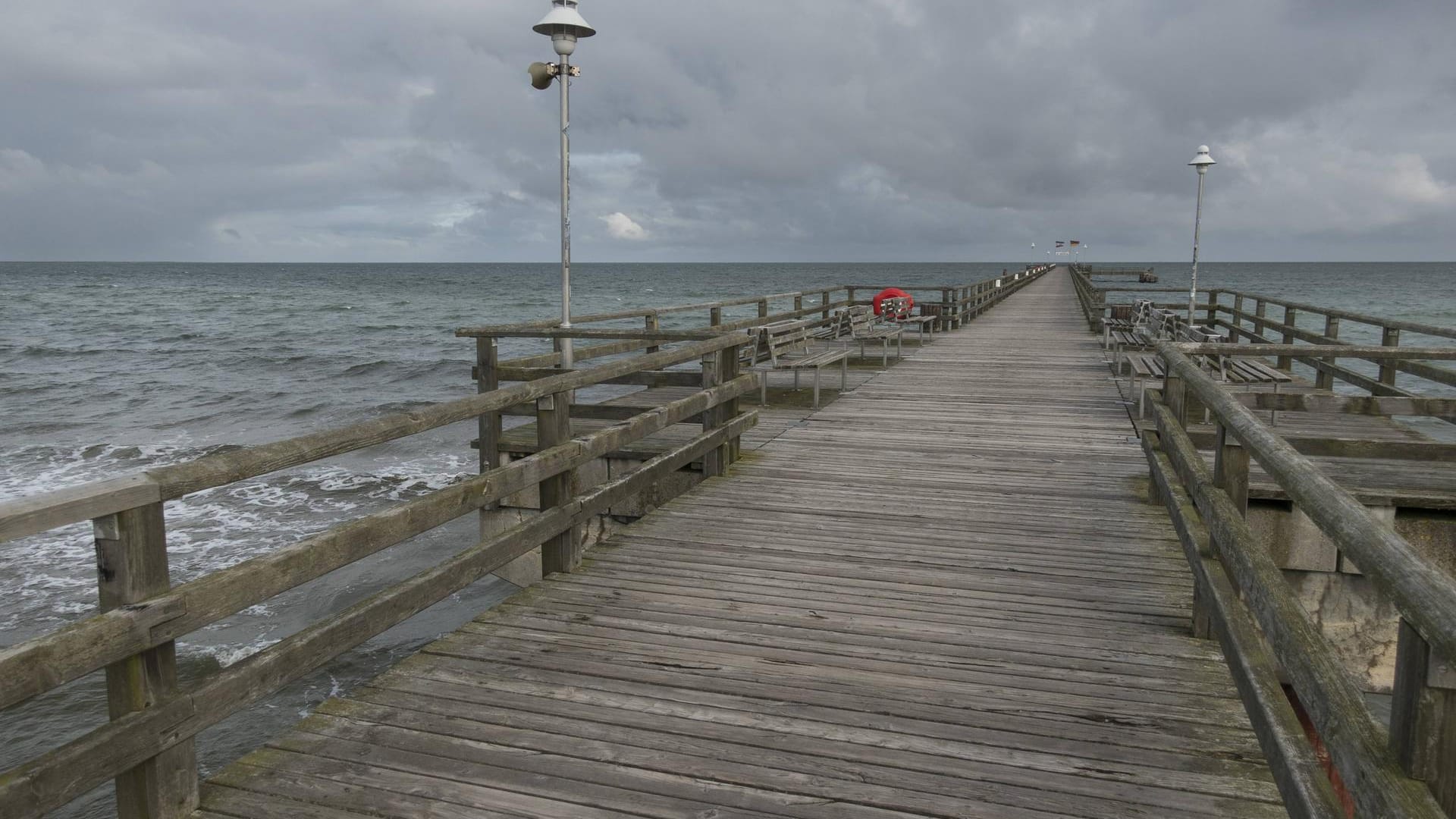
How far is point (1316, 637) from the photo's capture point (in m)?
2.39

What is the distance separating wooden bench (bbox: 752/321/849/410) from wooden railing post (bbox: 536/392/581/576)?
5.21m

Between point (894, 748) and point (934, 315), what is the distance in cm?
1890

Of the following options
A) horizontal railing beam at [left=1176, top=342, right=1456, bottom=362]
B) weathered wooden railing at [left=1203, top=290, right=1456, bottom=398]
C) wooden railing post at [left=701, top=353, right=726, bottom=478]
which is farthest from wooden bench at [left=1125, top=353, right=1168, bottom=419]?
wooden railing post at [left=701, top=353, right=726, bottom=478]

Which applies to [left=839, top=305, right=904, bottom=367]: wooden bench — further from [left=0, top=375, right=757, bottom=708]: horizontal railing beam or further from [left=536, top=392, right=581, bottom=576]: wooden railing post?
[left=0, top=375, right=757, bottom=708]: horizontal railing beam

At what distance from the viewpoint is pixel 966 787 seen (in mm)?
2895

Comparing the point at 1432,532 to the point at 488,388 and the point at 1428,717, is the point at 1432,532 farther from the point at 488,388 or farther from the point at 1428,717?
the point at 488,388

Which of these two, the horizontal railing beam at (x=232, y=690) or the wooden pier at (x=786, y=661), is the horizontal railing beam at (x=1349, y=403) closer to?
the wooden pier at (x=786, y=661)

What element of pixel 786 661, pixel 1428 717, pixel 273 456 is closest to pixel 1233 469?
pixel 786 661

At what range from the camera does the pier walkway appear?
2865 mm

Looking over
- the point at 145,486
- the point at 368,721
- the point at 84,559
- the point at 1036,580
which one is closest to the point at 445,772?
the point at 368,721

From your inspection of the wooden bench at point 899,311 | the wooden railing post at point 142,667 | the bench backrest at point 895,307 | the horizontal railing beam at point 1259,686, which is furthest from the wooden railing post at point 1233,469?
the bench backrest at point 895,307

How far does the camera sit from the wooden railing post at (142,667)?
97.3 inches

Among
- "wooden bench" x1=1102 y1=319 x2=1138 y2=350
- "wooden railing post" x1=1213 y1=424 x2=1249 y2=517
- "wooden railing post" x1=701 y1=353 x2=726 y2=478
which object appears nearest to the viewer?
"wooden railing post" x1=1213 y1=424 x2=1249 y2=517

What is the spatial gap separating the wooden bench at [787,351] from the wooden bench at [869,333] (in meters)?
2.14
